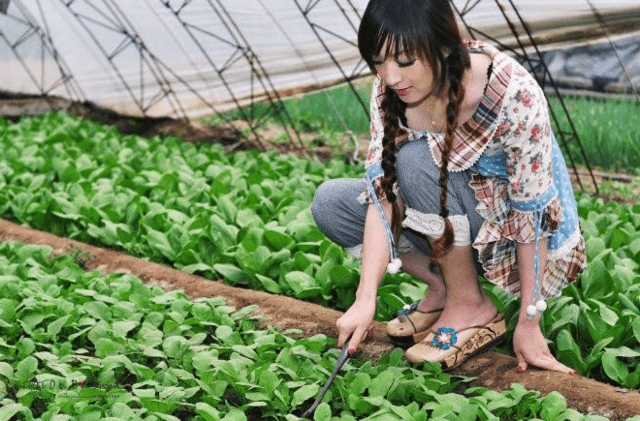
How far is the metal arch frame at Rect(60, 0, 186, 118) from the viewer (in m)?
8.71

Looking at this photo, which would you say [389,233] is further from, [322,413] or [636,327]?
[636,327]

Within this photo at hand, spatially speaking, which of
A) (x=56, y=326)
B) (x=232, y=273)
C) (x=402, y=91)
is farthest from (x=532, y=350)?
(x=56, y=326)

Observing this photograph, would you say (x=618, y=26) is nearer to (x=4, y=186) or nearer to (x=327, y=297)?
(x=327, y=297)

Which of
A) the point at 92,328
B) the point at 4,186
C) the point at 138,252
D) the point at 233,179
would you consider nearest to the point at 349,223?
the point at 92,328

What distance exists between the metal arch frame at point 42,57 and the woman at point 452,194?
7.05 metres

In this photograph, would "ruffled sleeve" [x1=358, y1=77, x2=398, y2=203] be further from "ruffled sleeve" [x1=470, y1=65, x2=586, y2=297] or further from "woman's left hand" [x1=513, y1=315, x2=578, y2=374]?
"woman's left hand" [x1=513, y1=315, x2=578, y2=374]

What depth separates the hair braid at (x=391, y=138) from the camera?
290 centimetres

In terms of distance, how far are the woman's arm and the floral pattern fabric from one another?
16 centimetres

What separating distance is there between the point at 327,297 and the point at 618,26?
3059 mm

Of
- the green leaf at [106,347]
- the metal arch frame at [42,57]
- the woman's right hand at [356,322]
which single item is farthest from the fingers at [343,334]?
the metal arch frame at [42,57]

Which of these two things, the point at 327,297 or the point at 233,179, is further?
the point at 233,179

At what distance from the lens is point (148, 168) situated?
6.31 meters

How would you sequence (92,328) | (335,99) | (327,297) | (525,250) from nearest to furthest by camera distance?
(525,250), (92,328), (327,297), (335,99)

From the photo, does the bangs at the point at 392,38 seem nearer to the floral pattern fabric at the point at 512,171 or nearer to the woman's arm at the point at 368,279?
the floral pattern fabric at the point at 512,171
